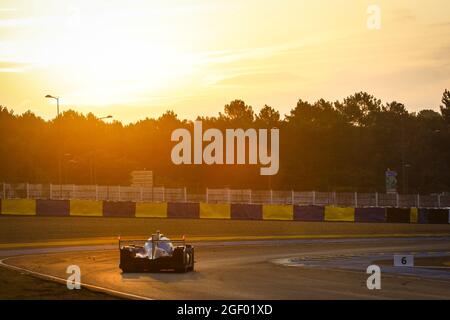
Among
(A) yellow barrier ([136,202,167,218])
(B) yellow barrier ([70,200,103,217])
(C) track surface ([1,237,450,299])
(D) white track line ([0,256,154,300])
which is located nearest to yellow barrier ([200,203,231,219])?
(A) yellow barrier ([136,202,167,218])

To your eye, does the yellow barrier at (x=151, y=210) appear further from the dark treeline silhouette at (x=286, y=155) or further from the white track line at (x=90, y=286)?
the dark treeline silhouette at (x=286, y=155)

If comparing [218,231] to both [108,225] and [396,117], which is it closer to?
[108,225]

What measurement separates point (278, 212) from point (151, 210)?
682 cm

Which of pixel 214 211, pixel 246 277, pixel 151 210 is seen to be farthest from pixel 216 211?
pixel 246 277

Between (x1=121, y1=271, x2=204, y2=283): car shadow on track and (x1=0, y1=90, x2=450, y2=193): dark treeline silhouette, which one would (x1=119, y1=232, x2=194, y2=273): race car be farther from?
(x1=0, y1=90, x2=450, y2=193): dark treeline silhouette

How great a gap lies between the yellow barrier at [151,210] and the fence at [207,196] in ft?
10.8

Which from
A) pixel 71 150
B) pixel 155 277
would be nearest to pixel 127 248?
pixel 155 277

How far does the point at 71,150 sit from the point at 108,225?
56.8 meters

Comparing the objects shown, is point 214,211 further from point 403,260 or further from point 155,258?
point 155,258

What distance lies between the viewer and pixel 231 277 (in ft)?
64.4

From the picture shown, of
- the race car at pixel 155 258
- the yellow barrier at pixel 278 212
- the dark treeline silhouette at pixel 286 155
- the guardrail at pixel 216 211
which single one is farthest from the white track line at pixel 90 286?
the dark treeline silhouette at pixel 286 155

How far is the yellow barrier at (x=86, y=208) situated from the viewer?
38969 millimetres

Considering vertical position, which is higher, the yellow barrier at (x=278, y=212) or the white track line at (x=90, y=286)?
the yellow barrier at (x=278, y=212)

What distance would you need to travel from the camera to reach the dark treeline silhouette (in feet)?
246
